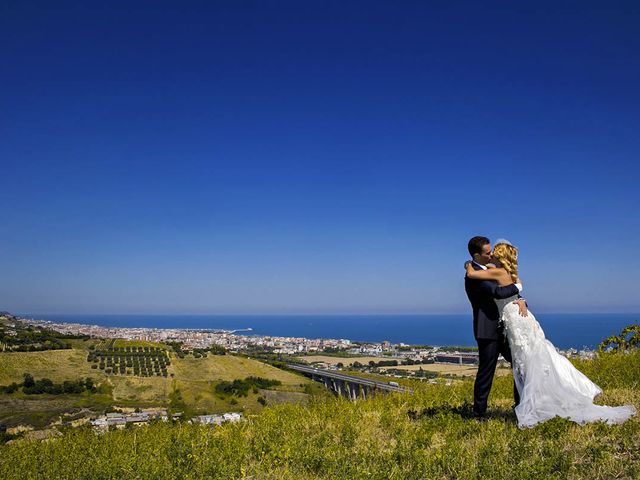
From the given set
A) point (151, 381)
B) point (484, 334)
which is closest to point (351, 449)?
point (484, 334)

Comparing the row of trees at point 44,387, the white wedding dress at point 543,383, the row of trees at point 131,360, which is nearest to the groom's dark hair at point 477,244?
the white wedding dress at point 543,383

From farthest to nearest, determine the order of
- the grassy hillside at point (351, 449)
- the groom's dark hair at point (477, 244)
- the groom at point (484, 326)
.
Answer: the groom's dark hair at point (477, 244) → the groom at point (484, 326) → the grassy hillside at point (351, 449)

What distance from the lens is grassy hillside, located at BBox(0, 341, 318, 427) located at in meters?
41.5

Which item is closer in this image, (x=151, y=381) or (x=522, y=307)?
(x=522, y=307)

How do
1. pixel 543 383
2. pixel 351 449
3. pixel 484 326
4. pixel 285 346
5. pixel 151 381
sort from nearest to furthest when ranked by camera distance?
1. pixel 351 449
2. pixel 543 383
3. pixel 484 326
4. pixel 151 381
5. pixel 285 346

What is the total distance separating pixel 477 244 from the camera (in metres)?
5.83

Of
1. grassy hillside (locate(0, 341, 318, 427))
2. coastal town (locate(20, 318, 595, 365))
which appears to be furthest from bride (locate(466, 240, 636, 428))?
grassy hillside (locate(0, 341, 318, 427))

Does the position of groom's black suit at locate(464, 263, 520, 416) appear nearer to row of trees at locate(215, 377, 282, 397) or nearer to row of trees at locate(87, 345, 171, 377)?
row of trees at locate(215, 377, 282, 397)

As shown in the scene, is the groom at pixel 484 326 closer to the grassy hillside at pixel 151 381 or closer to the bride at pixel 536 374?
the bride at pixel 536 374

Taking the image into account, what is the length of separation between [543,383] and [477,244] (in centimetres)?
184

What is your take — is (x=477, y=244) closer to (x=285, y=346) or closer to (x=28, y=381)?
(x=28, y=381)

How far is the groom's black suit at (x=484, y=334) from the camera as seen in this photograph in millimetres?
5714

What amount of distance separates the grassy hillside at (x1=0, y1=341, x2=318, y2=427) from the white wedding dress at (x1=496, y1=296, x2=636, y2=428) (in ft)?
117

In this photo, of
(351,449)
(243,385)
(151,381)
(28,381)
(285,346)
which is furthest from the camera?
(285,346)
